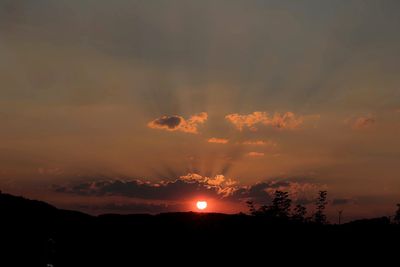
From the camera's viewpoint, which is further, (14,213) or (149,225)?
(149,225)

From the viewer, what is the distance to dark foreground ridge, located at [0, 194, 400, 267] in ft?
190

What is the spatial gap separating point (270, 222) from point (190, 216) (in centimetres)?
895

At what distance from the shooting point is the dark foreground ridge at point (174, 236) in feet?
190

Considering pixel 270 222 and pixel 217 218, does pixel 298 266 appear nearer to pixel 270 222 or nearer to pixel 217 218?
pixel 270 222

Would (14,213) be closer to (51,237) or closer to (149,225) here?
(51,237)

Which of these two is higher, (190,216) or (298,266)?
(190,216)

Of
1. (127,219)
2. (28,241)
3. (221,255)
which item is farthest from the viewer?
(127,219)

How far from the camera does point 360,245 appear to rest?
60375mm

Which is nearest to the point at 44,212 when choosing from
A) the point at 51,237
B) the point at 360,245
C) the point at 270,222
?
the point at 51,237

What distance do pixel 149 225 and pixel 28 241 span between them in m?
13.5

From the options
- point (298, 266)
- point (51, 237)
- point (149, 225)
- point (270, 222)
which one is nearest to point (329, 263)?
point (298, 266)

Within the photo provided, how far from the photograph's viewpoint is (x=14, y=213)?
57.4 metres

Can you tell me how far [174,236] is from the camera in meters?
61.4

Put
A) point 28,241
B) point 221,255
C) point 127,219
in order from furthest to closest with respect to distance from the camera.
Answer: point 127,219 → point 221,255 → point 28,241
